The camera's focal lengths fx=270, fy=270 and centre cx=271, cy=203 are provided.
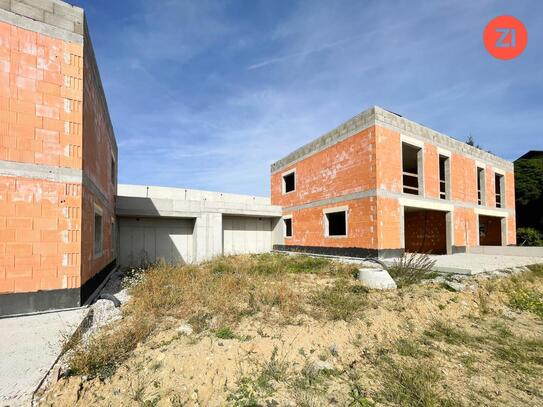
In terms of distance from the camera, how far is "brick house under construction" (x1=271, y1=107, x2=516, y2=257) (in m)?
11.0

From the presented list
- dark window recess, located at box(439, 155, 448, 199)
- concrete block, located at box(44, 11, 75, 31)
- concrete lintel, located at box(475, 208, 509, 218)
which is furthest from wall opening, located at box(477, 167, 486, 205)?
concrete block, located at box(44, 11, 75, 31)

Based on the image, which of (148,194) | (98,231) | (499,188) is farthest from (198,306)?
(499,188)

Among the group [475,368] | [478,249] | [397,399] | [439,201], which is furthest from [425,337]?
[478,249]

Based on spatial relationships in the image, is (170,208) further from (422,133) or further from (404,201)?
(422,133)

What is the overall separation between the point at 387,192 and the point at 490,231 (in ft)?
40.4

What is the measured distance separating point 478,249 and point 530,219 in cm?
1098

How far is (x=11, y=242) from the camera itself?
15.0 ft

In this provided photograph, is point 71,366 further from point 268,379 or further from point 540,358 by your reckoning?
point 540,358

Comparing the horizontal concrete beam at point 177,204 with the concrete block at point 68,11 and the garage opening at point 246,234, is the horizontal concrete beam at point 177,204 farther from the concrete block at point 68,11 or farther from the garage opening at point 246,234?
the concrete block at point 68,11

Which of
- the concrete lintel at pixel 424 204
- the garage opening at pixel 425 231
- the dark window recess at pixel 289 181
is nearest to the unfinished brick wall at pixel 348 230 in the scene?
the concrete lintel at pixel 424 204

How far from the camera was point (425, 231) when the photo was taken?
1523 cm

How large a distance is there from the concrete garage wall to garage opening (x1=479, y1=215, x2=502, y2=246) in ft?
44.9

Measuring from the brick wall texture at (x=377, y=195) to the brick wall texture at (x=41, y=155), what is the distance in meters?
9.56

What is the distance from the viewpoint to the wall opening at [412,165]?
40.4 feet
